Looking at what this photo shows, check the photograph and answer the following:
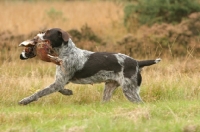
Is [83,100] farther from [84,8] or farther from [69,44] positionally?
[84,8]

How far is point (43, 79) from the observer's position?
13125 mm

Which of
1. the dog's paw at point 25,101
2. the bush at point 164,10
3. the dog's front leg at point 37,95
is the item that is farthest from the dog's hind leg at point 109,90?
the bush at point 164,10

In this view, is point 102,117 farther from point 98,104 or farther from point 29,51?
point 29,51

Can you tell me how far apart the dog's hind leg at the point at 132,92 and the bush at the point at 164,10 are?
9.59 meters

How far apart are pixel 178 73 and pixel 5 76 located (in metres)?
3.84

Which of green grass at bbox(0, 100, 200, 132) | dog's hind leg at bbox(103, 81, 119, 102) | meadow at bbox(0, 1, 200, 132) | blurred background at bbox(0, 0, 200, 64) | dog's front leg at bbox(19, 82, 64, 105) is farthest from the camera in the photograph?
blurred background at bbox(0, 0, 200, 64)

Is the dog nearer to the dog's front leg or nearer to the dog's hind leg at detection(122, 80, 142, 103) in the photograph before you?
the dog's hind leg at detection(122, 80, 142, 103)

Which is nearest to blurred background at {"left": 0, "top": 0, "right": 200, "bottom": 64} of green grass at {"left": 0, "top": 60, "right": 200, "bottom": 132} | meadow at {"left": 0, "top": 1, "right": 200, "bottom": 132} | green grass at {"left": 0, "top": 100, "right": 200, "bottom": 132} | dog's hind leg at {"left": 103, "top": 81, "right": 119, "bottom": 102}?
meadow at {"left": 0, "top": 1, "right": 200, "bottom": 132}

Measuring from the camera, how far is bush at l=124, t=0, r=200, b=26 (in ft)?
66.1

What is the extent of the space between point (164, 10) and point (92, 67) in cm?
984

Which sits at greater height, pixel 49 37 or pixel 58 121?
pixel 49 37

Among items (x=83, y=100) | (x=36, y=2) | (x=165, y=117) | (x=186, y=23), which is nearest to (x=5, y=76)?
(x=83, y=100)

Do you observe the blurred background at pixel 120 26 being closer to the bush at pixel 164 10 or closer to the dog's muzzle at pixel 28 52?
the bush at pixel 164 10

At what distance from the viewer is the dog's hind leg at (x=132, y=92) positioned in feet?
35.5
